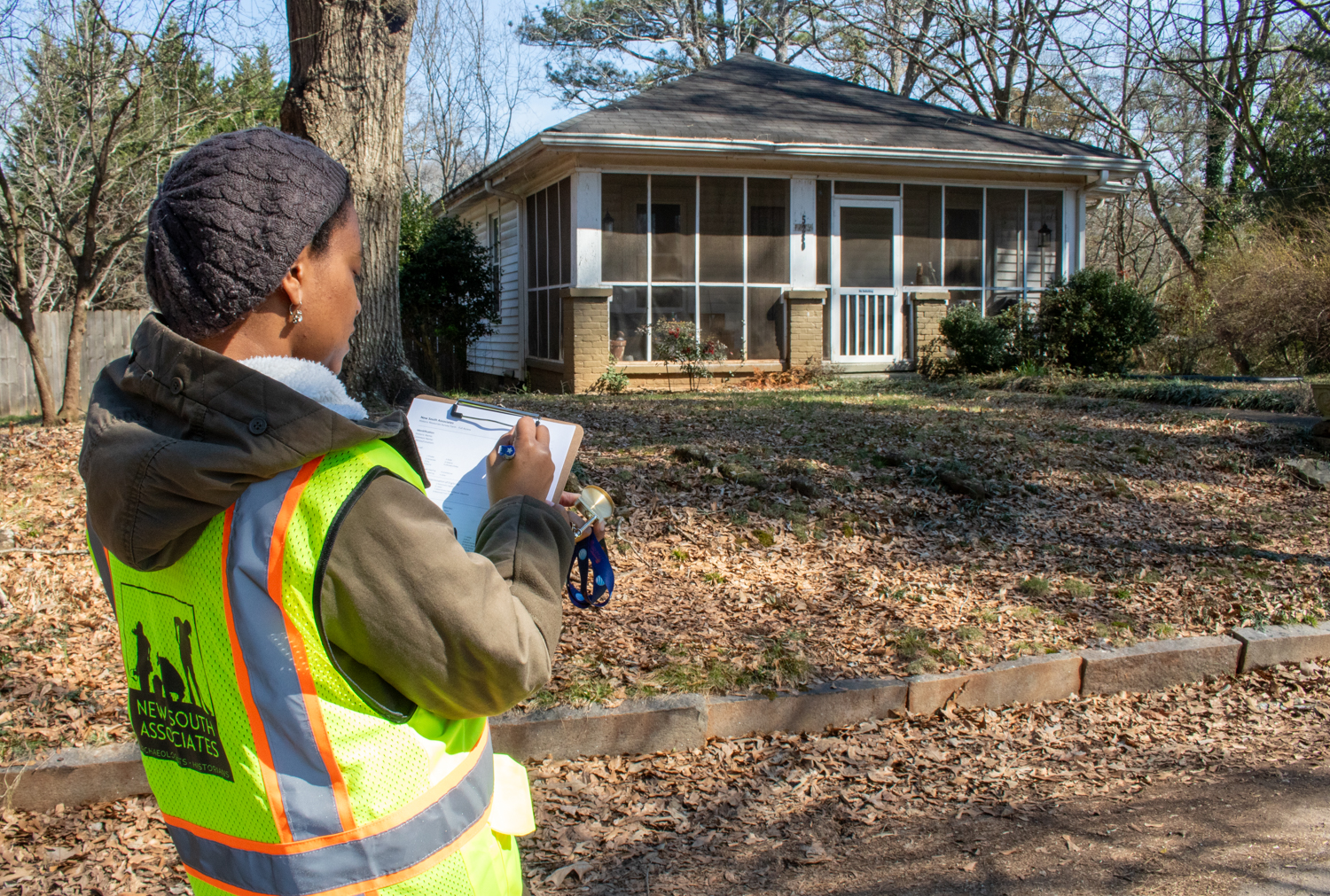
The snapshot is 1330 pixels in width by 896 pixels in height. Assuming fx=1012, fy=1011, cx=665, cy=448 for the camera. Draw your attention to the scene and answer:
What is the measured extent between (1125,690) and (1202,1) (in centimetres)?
2454

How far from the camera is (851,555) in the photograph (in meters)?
5.99

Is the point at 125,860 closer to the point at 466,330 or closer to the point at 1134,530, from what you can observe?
the point at 1134,530

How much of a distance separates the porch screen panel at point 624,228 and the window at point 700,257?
13 millimetres

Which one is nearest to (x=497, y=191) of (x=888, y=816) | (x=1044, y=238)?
(x=1044, y=238)

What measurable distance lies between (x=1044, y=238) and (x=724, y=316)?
594 centimetres

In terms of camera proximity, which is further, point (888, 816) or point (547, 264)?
point (547, 264)

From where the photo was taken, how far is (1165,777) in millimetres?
3959

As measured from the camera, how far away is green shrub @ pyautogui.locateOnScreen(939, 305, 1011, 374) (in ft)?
48.3

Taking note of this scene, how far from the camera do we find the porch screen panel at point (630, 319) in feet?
49.0

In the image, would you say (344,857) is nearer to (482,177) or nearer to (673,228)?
(673,228)

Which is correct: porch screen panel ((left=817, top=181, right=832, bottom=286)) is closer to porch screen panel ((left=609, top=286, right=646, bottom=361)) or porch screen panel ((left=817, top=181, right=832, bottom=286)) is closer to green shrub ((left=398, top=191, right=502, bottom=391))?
porch screen panel ((left=609, top=286, right=646, bottom=361))

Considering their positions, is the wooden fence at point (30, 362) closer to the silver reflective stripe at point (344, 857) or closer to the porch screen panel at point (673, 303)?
the porch screen panel at point (673, 303)

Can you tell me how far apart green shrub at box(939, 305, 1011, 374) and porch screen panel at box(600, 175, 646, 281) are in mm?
4675

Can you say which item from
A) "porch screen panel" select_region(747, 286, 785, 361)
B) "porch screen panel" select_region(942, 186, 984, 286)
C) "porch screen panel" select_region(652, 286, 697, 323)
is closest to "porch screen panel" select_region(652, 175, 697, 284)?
"porch screen panel" select_region(652, 286, 697, 323)
